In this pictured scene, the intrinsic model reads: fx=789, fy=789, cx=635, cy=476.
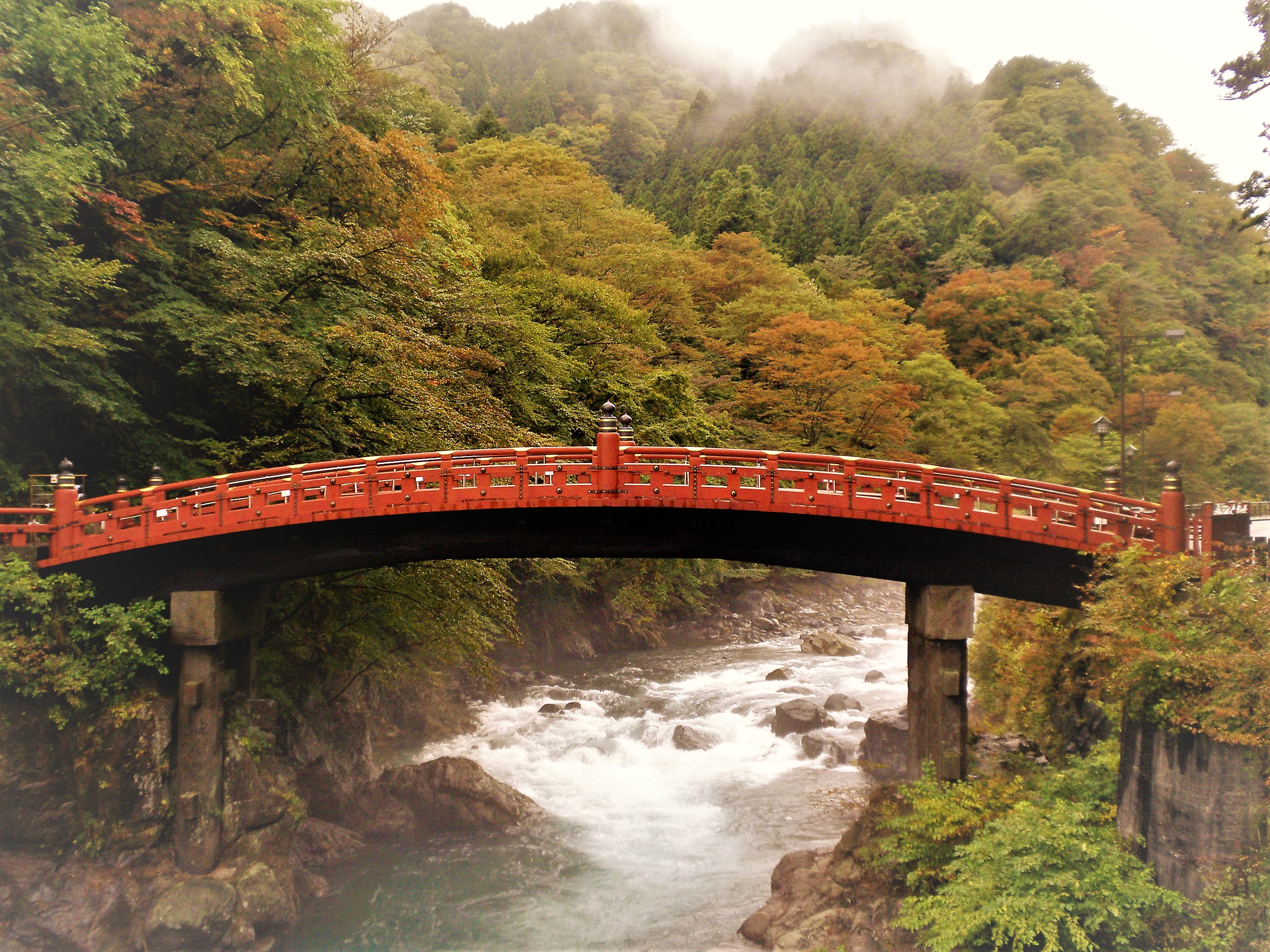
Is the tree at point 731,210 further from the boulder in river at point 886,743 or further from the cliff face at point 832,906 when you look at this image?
the cliff face at point 832,906

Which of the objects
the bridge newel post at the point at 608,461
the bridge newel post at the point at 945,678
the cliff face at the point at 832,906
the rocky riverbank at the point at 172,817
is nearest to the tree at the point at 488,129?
the rocky riverbank at the point at 172,817

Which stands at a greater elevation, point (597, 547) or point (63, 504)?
point (63, 504)

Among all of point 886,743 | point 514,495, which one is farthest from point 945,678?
point 514,495

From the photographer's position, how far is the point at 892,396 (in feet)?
116

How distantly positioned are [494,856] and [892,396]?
25.8 meters

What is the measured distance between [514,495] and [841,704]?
56.1 feet

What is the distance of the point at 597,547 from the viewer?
15.5 meters

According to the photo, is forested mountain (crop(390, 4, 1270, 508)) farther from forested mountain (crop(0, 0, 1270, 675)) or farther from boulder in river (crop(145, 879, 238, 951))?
boulder in river (crop(145, 879, 238, 951))

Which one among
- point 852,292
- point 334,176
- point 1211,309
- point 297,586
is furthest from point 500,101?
point 297,586

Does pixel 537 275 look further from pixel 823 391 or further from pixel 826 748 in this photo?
pixel 826 748

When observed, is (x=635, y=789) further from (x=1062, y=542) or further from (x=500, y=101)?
(x=500, y=101)

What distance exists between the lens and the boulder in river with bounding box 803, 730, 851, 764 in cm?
2348

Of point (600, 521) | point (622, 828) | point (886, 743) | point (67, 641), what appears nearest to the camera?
point (67, 641)

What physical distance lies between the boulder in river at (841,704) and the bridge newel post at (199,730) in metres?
18.5
